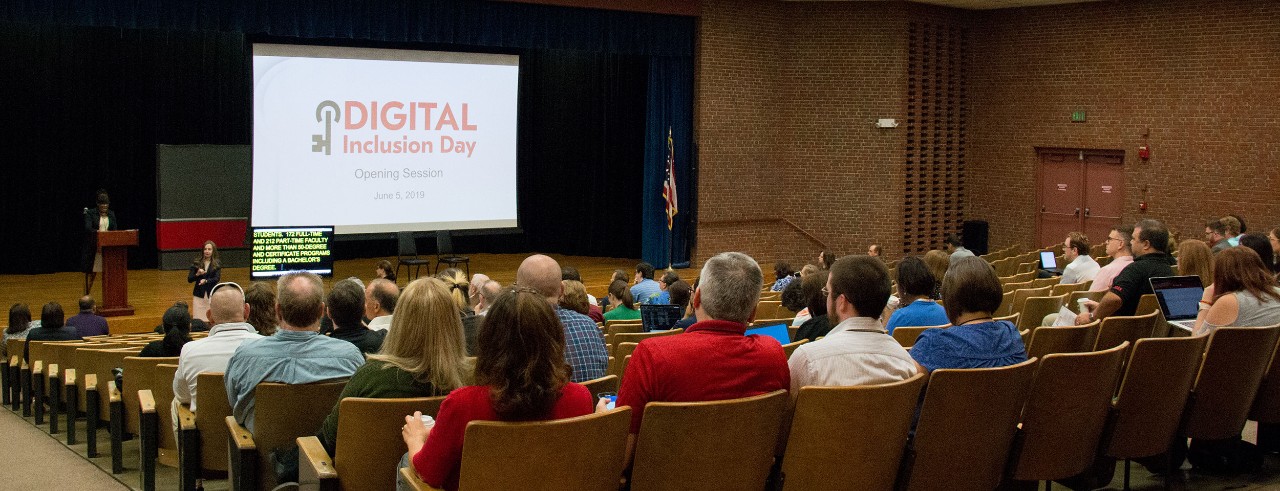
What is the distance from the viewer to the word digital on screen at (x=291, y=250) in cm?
1198

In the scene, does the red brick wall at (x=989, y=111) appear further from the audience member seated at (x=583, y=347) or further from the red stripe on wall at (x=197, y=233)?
the audience member seated at (x=583, y=347)

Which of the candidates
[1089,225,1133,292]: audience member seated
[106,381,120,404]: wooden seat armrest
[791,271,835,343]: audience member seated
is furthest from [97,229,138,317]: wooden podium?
[1089,225,1133,292]: audience member seated

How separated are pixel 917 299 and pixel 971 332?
4.93ft

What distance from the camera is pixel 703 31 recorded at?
15.6 metres

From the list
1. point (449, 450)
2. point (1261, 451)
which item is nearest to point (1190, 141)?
point (1261, 451)

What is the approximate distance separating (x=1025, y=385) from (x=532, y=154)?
15.0 m

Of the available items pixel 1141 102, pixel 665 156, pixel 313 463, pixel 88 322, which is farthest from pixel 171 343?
pixel 1141 102

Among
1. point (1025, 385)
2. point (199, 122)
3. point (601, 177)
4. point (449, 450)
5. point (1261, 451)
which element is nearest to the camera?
point (449, 450)

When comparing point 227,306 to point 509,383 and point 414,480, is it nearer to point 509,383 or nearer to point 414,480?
point 414,480

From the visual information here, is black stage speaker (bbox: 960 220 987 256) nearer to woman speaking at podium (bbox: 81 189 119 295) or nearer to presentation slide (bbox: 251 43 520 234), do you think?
presentation slide (bbox: 251 43 520 234)

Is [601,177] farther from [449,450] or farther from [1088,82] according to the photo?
[449,450]

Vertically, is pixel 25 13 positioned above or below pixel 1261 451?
above

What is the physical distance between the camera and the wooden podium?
36.9 ft

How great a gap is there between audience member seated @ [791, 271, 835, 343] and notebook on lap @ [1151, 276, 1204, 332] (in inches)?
59.6
